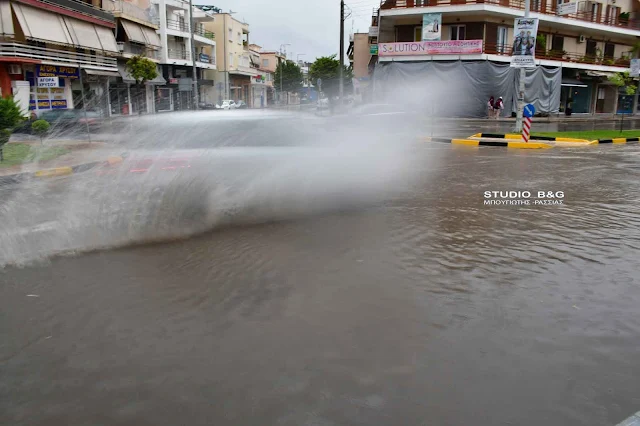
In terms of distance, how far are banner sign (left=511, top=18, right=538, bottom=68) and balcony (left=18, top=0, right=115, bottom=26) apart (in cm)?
2421

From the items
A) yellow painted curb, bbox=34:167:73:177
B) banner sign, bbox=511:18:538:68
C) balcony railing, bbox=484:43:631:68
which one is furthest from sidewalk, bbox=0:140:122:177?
balcony railing, bbox=484:43:631:68

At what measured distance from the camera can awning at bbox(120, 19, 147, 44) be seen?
39.3 metres

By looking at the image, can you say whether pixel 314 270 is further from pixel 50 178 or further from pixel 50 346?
pixel 50 178

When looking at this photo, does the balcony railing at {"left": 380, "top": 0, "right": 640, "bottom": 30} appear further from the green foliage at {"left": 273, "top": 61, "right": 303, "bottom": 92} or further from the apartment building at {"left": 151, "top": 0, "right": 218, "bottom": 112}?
the green foliage at {"left": 273, "top": 61, "right": 303, "bottom": 92}

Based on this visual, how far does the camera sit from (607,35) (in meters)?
44.5

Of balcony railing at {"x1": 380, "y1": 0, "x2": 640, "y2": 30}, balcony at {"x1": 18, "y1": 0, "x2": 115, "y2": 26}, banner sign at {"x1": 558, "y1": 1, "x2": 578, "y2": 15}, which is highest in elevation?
balcony railing at {"x1": 380, "y1": 0, "x2": 640, "y2": 30}

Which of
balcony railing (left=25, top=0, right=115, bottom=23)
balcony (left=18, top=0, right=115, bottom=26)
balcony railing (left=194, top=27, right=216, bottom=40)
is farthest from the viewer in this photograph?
balcony railing (left=194, top=27, right=216, bottom=40)

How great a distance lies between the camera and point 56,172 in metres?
12.3

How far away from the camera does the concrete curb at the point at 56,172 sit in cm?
1149

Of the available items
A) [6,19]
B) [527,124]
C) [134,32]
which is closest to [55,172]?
[527,124]

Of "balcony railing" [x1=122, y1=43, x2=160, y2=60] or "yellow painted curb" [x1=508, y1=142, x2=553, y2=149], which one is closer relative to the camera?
"yellow painted curb" [x1=508, y1=142, x2=553, y2=149]

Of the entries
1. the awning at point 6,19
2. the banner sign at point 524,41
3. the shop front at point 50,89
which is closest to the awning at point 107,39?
the shop front at point 50,89

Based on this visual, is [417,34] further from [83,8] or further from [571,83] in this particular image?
[83,8]

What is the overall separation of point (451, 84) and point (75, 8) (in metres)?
24.0
